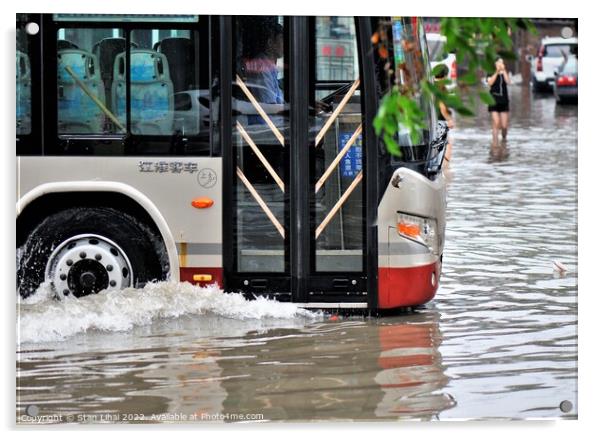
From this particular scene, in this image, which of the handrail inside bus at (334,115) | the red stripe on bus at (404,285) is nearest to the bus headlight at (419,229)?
the red stripe on bus at (404,285)

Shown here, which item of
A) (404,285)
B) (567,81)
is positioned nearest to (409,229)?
(404,285)

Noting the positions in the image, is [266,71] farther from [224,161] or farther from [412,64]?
[412,64]

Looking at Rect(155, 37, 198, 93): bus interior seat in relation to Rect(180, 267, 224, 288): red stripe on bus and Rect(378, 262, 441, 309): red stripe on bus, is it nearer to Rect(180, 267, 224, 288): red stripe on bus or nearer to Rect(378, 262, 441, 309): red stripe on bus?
Rect(180, 267, 224, 288): red stripe on bus

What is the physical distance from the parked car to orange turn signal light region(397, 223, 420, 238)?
4.09 ft

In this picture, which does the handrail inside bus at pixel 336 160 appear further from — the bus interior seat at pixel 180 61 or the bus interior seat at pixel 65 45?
the bus interior seat at pixel 65 45

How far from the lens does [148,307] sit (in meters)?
9.12

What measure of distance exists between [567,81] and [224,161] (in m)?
3.13

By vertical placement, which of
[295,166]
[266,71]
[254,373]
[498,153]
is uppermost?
[266,71]

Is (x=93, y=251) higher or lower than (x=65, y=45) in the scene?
lower

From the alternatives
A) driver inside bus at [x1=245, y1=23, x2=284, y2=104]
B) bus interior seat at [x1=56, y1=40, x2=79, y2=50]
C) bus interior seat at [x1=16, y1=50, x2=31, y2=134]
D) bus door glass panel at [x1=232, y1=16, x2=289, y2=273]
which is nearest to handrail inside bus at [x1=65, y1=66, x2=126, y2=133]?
bus interior seat at [x1=56, y1=40, x2=79, y2=50]

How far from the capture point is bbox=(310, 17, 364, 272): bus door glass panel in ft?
29.6

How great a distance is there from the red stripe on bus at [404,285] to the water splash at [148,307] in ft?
1.39

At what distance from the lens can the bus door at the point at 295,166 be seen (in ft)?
29.5

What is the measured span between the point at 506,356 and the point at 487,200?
18.9 ft
